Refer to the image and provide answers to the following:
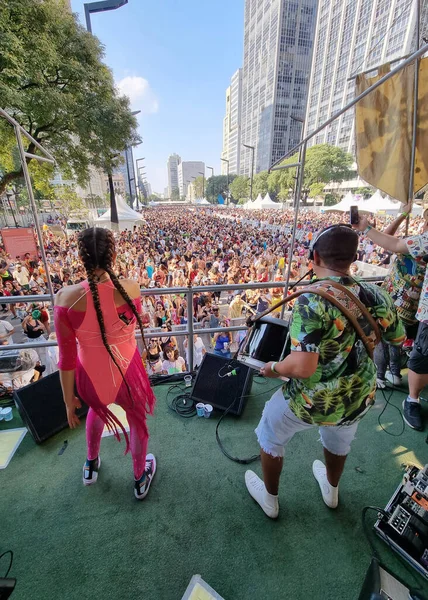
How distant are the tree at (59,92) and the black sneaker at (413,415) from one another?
11.7m

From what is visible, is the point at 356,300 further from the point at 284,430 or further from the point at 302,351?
the point at 284,430

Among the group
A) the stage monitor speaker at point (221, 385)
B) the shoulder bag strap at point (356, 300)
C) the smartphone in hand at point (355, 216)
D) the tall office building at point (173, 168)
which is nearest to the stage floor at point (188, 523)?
the stage monitor speaker at point (221, 385)

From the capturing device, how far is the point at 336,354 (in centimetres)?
121

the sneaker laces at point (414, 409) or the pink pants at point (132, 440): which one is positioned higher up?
the pink pants at point (132, 440)

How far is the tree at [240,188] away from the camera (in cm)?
7200

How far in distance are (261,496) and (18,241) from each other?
659 cm

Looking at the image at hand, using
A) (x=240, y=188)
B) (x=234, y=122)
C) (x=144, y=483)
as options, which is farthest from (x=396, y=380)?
(x=234, y=122)

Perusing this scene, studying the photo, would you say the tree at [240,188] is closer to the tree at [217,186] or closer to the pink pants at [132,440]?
the tree at [217,186]

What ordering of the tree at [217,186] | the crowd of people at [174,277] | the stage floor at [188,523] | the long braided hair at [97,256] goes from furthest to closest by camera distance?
the tree at [217,186] → the crowd of people at [174,277] → the stage floor at [188,523] → the long braided hair at [97,256]

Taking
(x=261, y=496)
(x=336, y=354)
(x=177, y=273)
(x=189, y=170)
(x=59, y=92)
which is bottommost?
(x=177, y=273)

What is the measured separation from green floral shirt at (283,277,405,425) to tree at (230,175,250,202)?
2972 inches

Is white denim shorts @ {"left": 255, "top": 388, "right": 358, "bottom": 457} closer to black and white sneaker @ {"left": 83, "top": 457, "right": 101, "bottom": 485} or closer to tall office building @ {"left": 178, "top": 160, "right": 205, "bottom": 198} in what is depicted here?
black and white sneaker @ {"left": 83, "top": 457, "right": 101, "bottom": 485}

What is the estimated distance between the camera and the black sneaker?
97.9 inches

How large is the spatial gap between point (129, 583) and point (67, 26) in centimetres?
1530
